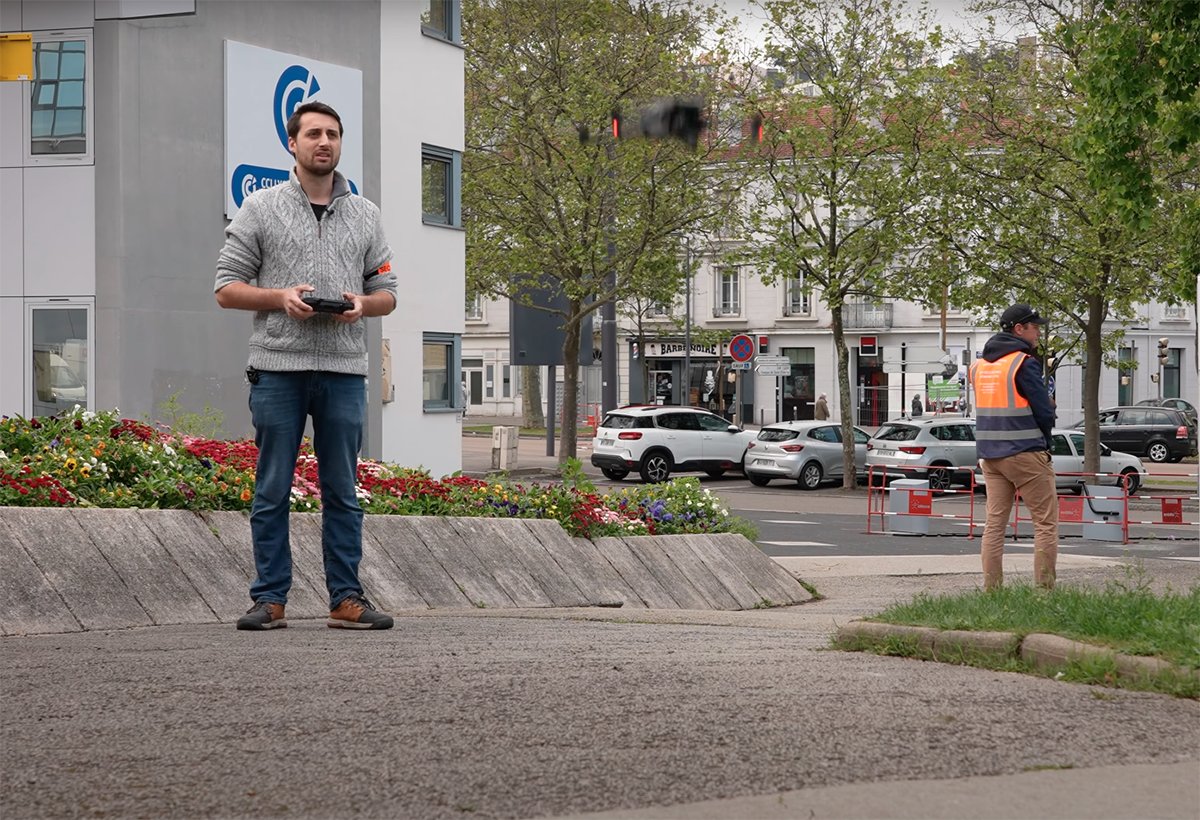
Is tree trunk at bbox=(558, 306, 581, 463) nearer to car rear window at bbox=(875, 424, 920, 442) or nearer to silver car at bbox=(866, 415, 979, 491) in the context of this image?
silver car at bbox=(866, 415, 979, 491)

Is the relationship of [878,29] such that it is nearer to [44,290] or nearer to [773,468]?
[773,468]

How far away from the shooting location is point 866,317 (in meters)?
76.2

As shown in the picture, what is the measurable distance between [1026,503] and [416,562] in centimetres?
389

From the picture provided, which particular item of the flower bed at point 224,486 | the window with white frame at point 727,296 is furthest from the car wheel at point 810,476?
the window with white frame at point 727,296

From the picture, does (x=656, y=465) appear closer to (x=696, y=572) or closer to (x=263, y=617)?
(x=696, y=572)

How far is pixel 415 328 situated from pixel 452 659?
76.6 feet

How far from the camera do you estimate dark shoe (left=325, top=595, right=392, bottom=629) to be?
6801 mm

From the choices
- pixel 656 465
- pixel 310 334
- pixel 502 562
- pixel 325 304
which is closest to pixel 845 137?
pixel 656 465

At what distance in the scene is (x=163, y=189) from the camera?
Result: 21.3 metres

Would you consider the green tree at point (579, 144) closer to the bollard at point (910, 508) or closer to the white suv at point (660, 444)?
the white suv at point (660, 444)

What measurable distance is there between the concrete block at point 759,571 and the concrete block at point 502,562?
2510 mm

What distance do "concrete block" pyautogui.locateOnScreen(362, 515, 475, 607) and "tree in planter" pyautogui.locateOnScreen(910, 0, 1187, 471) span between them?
24064 mm

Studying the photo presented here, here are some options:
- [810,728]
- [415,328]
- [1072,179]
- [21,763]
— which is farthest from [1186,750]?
[1072,179]

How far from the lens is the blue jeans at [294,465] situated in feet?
21.7
